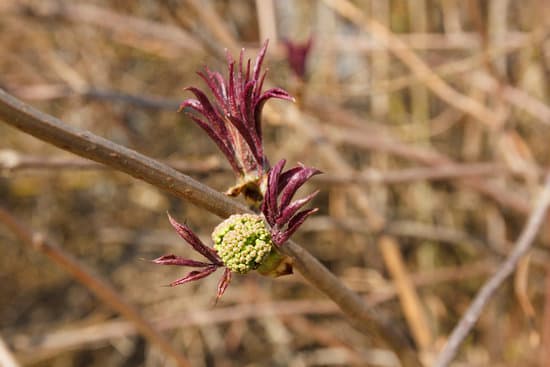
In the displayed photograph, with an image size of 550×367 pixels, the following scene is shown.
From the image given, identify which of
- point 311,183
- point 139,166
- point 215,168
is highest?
point 139,166

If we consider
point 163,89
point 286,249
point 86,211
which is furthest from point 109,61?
point 286,249

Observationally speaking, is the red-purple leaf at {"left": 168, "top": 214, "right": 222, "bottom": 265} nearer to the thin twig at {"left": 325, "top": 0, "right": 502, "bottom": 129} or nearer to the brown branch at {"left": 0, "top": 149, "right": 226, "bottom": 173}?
the brown branch at {"left": 0, "top": 149, "right": 226, "bottom": 173}

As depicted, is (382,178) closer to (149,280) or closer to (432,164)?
(432,164)

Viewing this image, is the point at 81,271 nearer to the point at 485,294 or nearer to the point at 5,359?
the point at 5,359

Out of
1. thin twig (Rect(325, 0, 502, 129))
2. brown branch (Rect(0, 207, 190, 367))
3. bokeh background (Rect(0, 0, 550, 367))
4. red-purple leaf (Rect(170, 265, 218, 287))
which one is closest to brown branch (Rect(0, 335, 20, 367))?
brown branch (Rect(0, 207, 190, 367))

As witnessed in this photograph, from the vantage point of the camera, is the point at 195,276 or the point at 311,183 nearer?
the point at 195,276

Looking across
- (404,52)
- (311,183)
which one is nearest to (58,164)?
(311,183)
